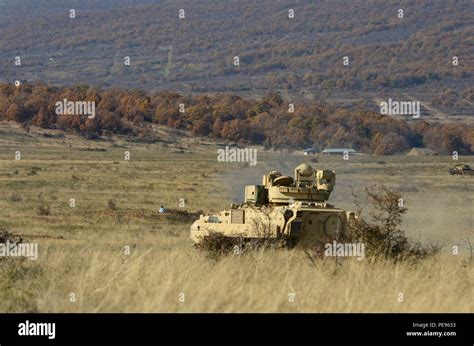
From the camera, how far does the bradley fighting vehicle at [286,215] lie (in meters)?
21.8

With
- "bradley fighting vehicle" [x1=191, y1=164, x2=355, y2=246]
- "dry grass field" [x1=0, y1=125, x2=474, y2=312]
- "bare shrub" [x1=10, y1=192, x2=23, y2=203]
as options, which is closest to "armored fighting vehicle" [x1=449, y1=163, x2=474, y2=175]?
"dry grass field" [x1=0, y1=125, x2=474, y2=312]

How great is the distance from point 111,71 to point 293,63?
27505 millimetres

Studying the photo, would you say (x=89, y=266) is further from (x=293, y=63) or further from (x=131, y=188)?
(x=293, y=63)

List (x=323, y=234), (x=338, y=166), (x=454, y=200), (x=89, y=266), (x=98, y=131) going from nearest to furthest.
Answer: (x=89, y=266) < (x=323, y=234) < (x=454, y=200) < (x=338, y=166) < (x=98, y=131)

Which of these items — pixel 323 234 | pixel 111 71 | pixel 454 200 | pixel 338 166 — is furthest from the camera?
pixel 111 71

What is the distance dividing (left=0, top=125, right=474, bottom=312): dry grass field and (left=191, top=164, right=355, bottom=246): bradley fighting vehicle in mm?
1403

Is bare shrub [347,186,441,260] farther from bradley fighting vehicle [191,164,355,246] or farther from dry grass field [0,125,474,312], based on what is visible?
bradley fighting vehicle [191,164,355,246]

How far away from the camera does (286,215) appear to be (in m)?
21.9

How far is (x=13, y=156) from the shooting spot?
7044 cm

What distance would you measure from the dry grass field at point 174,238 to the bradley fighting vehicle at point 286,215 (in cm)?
140

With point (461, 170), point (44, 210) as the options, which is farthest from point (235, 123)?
point (44, 210)

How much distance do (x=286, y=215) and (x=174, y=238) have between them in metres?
10.1

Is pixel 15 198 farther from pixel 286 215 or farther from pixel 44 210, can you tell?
pixel 286 215
